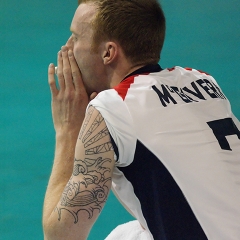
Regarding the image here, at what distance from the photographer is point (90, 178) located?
3.31ft

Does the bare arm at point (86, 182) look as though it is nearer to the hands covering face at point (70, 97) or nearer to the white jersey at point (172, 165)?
the white jersey at point (172, 165)

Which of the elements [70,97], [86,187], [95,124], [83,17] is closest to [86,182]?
[86,187]

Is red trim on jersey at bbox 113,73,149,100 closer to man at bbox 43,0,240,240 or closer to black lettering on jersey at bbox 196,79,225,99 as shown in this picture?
man at bbox 43,0,240,240

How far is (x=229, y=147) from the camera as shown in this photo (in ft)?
3.45

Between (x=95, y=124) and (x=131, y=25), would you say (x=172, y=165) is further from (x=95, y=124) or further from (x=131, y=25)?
(x=131, y=25)

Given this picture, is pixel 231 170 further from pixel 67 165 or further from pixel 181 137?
pixel 67 165

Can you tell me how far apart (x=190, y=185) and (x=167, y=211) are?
0.07 m

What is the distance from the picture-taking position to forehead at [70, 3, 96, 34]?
116 cm

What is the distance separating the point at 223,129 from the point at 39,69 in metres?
2.13

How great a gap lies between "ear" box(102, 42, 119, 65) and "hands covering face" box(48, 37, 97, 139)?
0.12 metres

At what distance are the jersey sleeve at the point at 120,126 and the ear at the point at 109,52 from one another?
0.58 feet

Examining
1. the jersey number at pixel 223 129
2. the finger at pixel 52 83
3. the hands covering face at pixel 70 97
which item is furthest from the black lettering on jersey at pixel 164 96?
the finger at pixel 52 83

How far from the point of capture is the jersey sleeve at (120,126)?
3.19 feet

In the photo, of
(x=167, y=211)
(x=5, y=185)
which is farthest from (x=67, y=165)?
(x=5, y=185)
